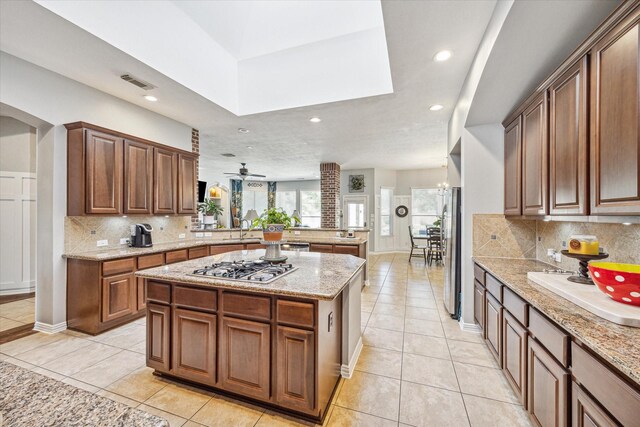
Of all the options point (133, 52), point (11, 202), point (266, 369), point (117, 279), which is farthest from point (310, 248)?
point (11, 202)

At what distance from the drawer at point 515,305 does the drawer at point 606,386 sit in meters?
0.51

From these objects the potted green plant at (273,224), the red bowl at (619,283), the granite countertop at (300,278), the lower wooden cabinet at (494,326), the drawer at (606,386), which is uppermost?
the potted green plant at (273,224)

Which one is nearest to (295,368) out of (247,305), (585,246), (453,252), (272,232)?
(247,305)

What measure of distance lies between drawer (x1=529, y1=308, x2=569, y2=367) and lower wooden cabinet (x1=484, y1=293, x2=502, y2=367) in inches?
25.0

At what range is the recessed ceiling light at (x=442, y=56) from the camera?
243cm

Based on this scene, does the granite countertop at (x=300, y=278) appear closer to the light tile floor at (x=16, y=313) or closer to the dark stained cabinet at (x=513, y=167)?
the dark stained cabinet at (x=513, y=167)

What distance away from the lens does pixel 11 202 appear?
4398 millimetres

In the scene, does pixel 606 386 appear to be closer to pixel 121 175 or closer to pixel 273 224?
Answer: pixel 273 224

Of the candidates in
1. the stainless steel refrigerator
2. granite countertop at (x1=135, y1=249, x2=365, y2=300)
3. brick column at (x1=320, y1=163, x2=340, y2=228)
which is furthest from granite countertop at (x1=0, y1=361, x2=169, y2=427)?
brick column at (x1=320, y1=163, x2=340, y2=228)

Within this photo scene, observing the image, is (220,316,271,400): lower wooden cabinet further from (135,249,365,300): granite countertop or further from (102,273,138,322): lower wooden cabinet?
(102,273,138,322): lower wooden cabinet

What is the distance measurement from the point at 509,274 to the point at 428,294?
2494 millimetres

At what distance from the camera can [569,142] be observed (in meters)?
1.83

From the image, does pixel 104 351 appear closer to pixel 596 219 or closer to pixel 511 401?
pixel 511 401

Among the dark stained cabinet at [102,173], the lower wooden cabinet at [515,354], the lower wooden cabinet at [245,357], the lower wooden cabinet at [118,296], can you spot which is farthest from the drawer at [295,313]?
the dark stained cabinet at [102,173]
